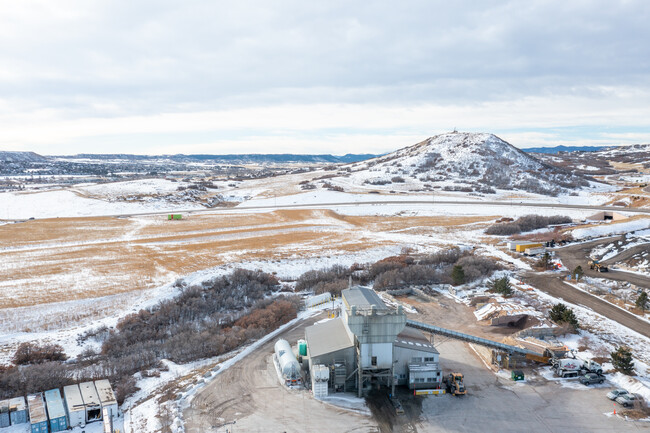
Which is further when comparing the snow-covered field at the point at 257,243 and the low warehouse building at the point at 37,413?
the snow-covered field at the point at 257,243

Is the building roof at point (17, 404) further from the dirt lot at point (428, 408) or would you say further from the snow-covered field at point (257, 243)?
the dirt lot at point (428, 408)

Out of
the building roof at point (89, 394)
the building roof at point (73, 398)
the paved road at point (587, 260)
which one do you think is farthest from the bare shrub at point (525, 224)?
the building roof at point (73, 398)

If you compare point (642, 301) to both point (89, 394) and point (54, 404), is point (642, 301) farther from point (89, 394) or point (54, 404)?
point (54, 404)

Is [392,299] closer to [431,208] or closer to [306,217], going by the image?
[306,217]

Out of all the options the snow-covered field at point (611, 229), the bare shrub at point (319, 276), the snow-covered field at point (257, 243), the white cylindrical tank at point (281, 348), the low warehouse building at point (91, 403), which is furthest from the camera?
the snow-covered field at point (611, 229)

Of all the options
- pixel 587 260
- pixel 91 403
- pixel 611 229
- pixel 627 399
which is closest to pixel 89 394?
pixel 91 403

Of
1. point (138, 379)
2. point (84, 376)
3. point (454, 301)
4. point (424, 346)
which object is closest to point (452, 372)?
point (424, 346)

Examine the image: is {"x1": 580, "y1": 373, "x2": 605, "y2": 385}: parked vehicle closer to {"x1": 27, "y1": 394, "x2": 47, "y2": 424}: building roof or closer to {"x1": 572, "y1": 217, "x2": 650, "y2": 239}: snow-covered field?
{"x1": 27, "y1": 394, "x2": 47, "y2": 424}: building roof
